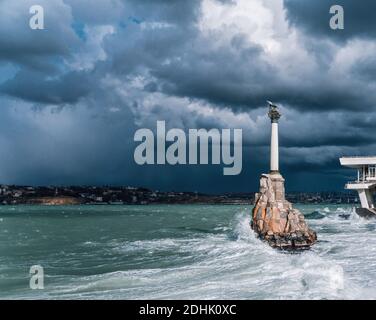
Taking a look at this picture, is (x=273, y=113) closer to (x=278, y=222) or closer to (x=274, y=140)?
(x=274, y=140)

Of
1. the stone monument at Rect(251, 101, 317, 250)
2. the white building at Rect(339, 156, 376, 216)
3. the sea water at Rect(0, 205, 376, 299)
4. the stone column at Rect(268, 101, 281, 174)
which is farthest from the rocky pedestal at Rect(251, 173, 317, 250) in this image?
the white building at Rect(339, 156, 376, 216)

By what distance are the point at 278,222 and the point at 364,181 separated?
28272mm

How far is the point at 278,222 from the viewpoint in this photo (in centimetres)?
3784

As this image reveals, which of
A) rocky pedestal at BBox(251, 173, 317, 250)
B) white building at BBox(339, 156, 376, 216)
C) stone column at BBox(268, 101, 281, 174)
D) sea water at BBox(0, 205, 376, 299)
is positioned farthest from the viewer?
white building at BBox(339, 156, 376, 216)

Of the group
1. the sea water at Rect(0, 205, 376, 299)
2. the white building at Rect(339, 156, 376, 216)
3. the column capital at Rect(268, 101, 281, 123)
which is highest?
the column capital at Rect(268, 101, 281, 123)

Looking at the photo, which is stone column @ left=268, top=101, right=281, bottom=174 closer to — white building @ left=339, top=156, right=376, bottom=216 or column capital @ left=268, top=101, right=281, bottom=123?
column capital @ left=268, top=101, right=281, bottom=123

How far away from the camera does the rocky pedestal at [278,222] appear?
35938 mm

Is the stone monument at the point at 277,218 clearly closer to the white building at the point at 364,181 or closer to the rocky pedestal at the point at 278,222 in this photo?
the rocky pedestal at the point at 278,222

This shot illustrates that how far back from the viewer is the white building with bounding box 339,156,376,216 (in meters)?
60.9

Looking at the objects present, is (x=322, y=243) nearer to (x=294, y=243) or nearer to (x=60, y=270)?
(x=294, y=243)

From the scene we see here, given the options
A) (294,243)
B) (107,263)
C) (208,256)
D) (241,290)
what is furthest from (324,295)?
(294,243)

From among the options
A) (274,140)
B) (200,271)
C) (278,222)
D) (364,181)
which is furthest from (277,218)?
(364,181)

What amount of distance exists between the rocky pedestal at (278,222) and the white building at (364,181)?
21553mm

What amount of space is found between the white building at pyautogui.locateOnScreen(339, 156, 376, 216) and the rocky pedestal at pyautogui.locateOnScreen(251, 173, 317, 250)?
21.6 metres
